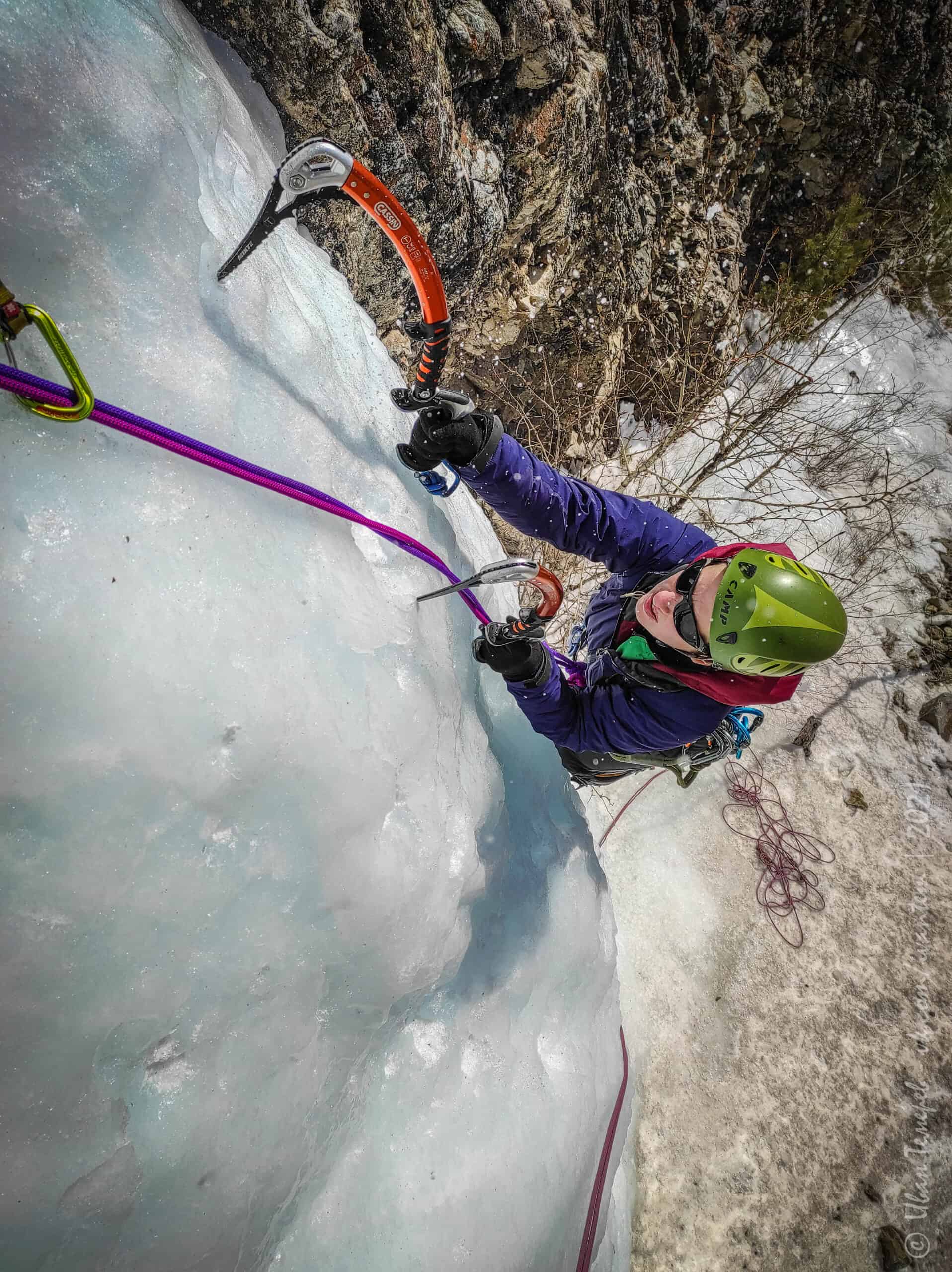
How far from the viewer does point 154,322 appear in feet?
3.10

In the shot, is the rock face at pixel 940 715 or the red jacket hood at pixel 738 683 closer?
the red jacket hood at pixel 738 683

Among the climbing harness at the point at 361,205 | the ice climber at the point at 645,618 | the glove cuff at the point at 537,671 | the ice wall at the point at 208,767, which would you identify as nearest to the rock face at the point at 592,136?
the ice wall at the point at 208,767

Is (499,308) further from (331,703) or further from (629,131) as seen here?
(331,703)

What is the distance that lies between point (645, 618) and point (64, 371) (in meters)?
1.44

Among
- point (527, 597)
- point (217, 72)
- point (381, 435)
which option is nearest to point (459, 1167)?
point (381, 435)

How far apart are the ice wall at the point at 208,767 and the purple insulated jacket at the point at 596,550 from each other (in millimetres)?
300

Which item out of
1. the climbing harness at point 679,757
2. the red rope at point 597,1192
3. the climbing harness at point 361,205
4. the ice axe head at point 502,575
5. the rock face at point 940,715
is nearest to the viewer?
the climbing harness at point 361,205

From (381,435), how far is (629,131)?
3.55 metres

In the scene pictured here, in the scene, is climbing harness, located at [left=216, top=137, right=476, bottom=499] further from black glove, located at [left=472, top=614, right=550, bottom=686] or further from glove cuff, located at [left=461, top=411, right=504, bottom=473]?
black glove, located at [left=472, top=614, right=550, bottom=686]

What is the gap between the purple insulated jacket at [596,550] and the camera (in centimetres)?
163

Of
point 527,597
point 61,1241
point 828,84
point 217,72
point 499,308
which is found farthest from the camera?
point 828,84

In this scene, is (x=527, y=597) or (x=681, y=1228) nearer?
(x=681, y=1228)

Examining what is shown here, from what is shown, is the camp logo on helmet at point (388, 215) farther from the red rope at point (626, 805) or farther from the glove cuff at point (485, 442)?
the red rope at point (626, 805)

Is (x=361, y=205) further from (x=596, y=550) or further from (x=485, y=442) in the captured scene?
(x=596, y=550)
